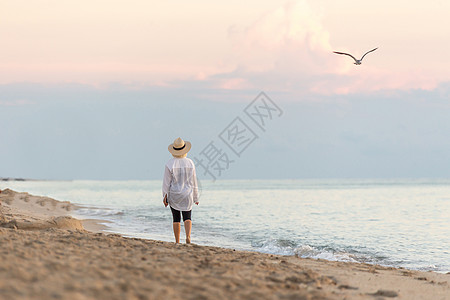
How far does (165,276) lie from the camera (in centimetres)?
499

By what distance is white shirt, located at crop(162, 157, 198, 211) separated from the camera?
8594mm

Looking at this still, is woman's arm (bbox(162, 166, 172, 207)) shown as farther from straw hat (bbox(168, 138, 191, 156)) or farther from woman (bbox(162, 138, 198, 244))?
straw hat (bbox(168, 138, 191, 156))

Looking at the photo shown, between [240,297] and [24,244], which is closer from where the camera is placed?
[240,297]

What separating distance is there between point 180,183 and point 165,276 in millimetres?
3708

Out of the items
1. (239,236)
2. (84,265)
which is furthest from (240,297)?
(239,236)

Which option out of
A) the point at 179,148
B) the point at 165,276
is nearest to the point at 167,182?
the point at 179,148

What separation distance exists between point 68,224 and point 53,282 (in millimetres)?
7540

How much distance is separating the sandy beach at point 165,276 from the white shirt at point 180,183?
1162 mm

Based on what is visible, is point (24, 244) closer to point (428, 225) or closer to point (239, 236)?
point (239, 236)

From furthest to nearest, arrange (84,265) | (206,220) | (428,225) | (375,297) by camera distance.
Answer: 1. (206,220)
2. (428,225)
3. (375,297)
4. (84,265)

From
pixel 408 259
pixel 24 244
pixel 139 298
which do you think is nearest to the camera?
pixel 139 298

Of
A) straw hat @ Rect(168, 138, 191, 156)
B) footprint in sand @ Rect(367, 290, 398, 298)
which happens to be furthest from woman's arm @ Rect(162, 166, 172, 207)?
footprint in sand @ Rect(367, 290, 398, 298)

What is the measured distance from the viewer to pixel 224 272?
562cm

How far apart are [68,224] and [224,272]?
6.77 metres
